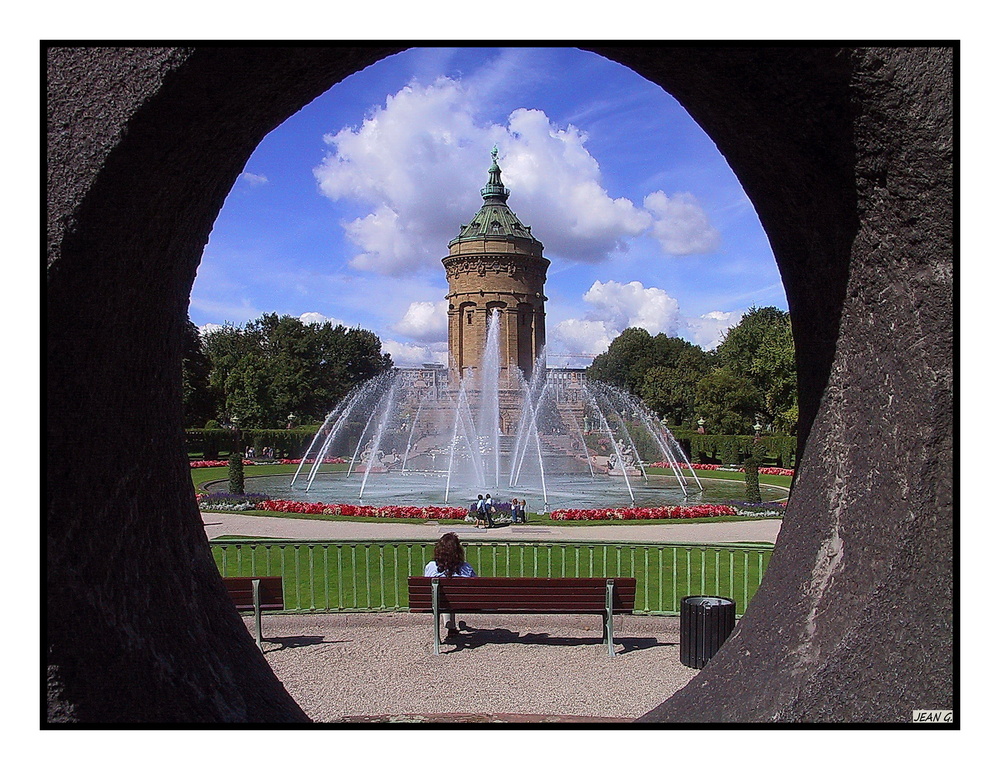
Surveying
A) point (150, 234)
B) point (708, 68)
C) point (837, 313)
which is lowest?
point (837, 313)

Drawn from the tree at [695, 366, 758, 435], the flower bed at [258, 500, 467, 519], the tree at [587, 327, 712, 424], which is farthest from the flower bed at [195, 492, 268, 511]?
the tree at [587, 327, 712, 424]

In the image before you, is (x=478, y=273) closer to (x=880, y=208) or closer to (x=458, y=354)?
(x=458, y=354)

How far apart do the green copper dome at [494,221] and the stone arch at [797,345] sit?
45.4 metres

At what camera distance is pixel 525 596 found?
7289 millimetres

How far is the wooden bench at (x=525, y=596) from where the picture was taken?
7.29m

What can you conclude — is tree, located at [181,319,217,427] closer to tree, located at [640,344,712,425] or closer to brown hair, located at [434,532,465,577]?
tree, located at [640,344,712,425]

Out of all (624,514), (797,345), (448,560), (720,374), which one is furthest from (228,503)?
(720,374)

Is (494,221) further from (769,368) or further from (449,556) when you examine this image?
(449,556)

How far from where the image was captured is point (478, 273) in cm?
4784

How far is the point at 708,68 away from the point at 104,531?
2826 mm

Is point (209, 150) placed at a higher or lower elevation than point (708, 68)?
lower

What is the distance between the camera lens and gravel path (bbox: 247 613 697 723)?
5992mm
